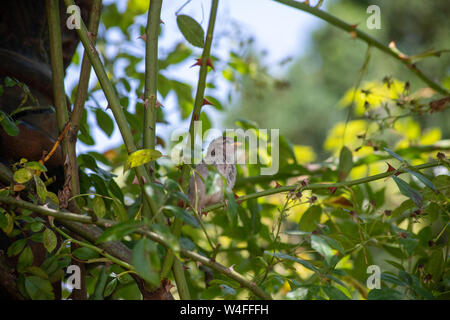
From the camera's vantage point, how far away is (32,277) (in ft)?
1.26

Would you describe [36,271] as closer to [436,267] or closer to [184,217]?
[184,217]

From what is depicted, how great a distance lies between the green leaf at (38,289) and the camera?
377 millimetres

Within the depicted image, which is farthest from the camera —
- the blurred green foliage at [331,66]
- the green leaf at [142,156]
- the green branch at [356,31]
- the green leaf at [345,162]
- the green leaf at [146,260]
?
the blurred green foliage at [331,66]

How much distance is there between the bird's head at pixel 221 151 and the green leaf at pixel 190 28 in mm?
186

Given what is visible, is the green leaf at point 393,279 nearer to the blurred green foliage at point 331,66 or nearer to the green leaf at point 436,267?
the green leaf at point 436,267

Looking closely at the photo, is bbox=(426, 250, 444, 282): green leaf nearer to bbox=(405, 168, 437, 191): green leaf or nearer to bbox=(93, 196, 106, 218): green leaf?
bbox=(405, 168, 437, 191): green leaf

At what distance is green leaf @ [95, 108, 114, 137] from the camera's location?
0.67 meters

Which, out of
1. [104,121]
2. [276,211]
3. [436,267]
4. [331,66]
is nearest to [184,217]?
[436,267]

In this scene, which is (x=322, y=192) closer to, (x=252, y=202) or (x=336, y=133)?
(x=252, y=202)

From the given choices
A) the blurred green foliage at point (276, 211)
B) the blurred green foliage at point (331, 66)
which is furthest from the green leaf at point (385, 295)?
the blurred green foliage at point (331, 66)

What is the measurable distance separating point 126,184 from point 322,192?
11.5 inches

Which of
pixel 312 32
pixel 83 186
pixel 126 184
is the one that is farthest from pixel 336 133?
pixel 312 32

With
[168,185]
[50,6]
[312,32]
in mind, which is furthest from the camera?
[312,32]

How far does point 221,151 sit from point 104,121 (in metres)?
0.19
